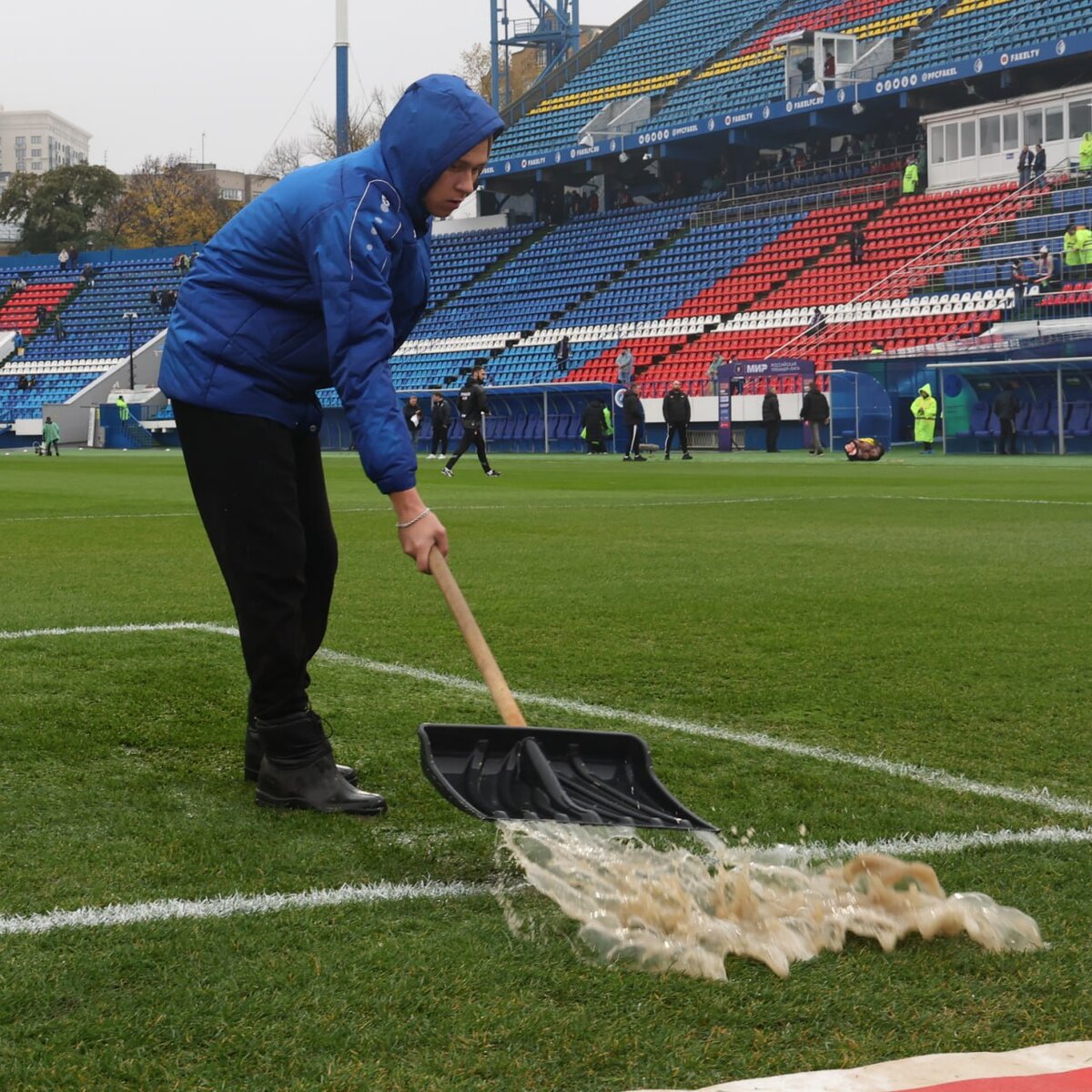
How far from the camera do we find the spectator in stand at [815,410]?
32.5 m

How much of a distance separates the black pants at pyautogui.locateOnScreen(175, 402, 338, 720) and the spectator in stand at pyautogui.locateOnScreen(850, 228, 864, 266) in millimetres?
37199

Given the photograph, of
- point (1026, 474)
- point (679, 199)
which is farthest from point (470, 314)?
point (1026, 474)

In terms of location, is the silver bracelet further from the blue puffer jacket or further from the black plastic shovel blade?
the black plastic shovel blade

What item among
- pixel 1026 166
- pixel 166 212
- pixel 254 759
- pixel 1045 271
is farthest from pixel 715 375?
pixel 166 212

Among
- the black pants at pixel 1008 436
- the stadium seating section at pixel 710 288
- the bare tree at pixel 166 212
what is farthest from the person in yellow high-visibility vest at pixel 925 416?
the bare tree at pixel 166 212

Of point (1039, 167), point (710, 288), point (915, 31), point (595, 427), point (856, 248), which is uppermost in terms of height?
point (915, 31)

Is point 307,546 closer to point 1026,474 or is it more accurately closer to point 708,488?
point 708,488

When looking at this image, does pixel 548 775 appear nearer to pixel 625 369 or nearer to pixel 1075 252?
pixel 1075 252

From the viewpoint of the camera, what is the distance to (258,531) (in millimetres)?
3895

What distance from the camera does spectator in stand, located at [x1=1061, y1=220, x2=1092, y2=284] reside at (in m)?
32.4

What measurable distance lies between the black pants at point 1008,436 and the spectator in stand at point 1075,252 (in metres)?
4.26

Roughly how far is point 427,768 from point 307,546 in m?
1.04

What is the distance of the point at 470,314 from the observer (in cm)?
5062

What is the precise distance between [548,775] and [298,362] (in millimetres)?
1225
